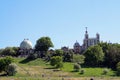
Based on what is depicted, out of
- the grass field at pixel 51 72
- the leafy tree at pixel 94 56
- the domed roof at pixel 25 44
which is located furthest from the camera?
the domed roof at pixel 25 44

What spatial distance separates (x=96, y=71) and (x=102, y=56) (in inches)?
725

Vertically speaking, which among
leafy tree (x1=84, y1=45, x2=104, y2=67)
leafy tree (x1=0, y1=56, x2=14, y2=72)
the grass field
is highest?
leafy tree (x1=84, y1=45, x2=104, y2=67)

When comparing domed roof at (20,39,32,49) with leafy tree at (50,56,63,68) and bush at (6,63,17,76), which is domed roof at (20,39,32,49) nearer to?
leafy tree at (50,56,63,68)

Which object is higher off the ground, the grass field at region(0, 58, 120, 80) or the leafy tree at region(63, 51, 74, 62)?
the leafy tree at region(63, 51, 74, 62)

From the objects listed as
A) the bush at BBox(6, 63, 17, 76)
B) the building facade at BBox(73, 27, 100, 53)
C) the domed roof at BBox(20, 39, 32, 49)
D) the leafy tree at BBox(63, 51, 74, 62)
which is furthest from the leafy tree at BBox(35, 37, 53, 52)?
the bush at BBox(6, 63, 17, 76)

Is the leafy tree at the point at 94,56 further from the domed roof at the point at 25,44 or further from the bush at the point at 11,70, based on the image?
the domed roof at the point at 25,44

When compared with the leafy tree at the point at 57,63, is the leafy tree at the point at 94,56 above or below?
above

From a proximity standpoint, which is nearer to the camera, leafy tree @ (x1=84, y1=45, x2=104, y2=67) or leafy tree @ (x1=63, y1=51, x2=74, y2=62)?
leafy tree @ (x1=84, y1=45, x2=104, y2=67)

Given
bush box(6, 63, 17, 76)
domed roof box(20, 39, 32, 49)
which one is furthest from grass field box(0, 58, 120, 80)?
domed roof box(20, 39, 32, 49)

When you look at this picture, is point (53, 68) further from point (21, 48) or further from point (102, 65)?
point (21, 48)

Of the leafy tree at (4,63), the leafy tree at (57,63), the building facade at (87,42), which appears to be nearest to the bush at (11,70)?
the leafy tree at (4,63)

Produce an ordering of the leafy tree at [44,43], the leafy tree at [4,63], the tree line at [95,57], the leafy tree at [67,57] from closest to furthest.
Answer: the leafy tree at [4,63] < the tree line at [95,57] < the leafy tree at [67,57] < the leafy tree at [44,43]

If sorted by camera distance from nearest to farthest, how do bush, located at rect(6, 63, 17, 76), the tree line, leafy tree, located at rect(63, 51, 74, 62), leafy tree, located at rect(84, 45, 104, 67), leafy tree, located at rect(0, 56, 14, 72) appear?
1. bush, located at rect(6, 63, 17, 76)
2. leafy tree, located at rect(0, 56, 14, 72)
3. the tree line
4. leafy tree, located at rect(84, 45, 104, 67)
5. leafy tree, located at rect(63, 51, 74, 62)

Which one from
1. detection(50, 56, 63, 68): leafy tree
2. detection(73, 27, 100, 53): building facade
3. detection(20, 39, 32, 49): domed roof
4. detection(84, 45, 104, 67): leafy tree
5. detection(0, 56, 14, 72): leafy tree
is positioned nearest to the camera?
detection(0, 56, 14, 72): leafy tree
